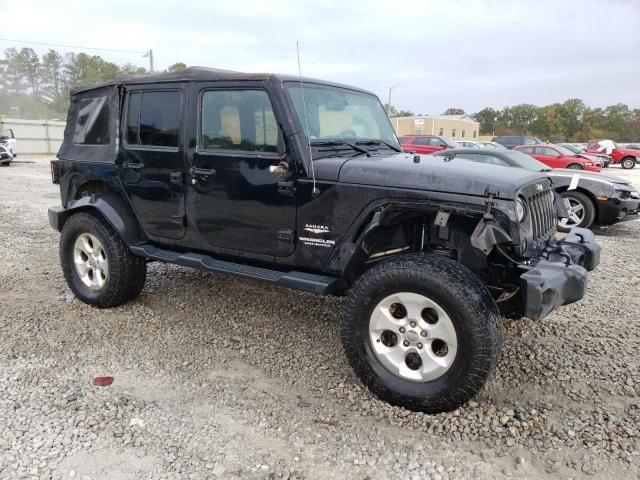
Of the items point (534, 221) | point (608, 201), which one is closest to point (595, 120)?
point (608, 201)

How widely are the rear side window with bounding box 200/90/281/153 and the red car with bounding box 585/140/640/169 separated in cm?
3206

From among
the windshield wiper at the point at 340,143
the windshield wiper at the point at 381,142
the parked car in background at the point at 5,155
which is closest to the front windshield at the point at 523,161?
the windshield wiper at the point at 381,142

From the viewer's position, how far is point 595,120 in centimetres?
7406

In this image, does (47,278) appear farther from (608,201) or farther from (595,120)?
(595,120)

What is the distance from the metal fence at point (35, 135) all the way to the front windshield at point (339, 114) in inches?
1130

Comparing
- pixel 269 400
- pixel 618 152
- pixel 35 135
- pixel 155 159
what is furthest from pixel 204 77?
pixel 618 152

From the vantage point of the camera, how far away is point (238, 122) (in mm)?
3646

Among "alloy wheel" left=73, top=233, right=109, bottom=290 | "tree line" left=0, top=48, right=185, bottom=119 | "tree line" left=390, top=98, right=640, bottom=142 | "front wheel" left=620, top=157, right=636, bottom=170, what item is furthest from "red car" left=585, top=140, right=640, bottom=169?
"tree line" left=0, top=48, right=185, bottom=119

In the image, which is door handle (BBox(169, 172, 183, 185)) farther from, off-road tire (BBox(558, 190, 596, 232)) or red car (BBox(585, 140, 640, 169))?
red car (BBox(585, 140, 640, 169))

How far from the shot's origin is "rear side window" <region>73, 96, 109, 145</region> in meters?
4.41

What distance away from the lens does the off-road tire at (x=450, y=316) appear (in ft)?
9.11

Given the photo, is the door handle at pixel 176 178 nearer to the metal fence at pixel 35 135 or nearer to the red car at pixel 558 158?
the red car at pixel 558 158

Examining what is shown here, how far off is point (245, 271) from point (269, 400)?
3.14ft

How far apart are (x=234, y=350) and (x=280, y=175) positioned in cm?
143
